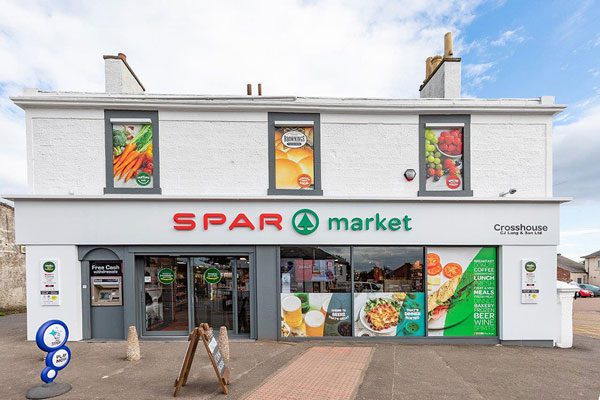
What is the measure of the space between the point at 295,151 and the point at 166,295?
5.41 metres

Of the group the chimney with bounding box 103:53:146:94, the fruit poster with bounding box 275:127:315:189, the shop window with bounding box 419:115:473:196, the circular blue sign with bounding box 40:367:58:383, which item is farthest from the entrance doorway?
the shop window with bounding box 419:115:473:196

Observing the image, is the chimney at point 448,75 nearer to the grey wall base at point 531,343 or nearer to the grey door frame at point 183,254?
the grey wall base at point 531,343

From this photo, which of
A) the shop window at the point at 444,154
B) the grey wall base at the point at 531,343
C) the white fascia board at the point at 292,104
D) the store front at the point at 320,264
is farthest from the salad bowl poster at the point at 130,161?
the grey wall base at the point at 531,343

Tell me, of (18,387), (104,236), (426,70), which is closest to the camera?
(18,387)

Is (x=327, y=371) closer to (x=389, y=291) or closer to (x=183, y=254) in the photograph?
(x=389, y=291)

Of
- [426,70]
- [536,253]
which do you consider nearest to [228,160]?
[426,70]

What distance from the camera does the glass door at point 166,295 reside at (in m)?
8.34

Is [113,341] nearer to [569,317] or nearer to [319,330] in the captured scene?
[319,330]

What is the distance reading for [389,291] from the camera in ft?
27.2

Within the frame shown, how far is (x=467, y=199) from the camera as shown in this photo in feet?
A: 26.3

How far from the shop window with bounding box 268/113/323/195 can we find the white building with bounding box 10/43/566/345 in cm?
4

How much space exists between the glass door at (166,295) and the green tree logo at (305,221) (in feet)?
10.6

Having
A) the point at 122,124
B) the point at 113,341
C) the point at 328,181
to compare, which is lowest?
the point at 113,341

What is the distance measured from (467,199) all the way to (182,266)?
7.96 meters
